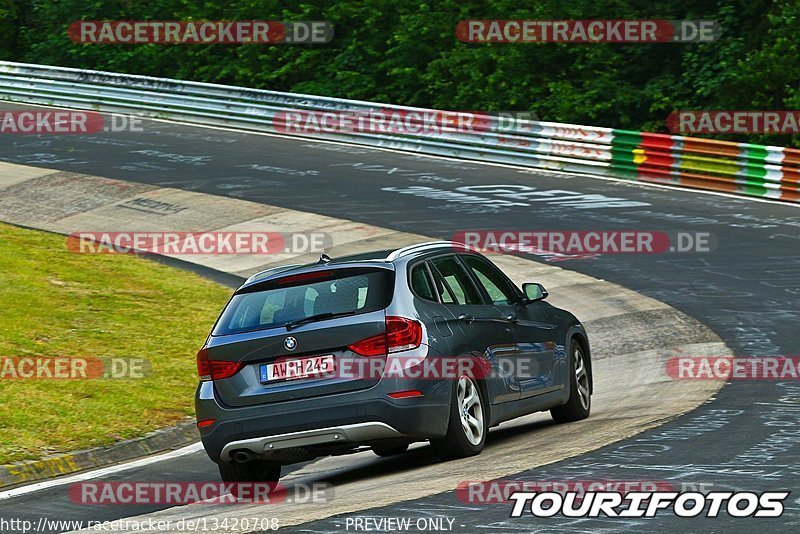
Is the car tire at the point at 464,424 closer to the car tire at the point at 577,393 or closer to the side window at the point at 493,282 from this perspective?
the side window at the point at 493,282

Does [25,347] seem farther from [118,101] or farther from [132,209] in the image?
[118,101]

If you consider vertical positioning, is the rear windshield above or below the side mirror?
above

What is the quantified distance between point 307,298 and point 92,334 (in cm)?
710

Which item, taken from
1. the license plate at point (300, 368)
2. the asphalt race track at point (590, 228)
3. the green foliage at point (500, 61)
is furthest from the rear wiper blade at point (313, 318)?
the green foliage at point (500, 61)

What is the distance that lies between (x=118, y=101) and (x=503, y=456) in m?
28.9

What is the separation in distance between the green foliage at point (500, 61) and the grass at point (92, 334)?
14.8 metres

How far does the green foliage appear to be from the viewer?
3167cm

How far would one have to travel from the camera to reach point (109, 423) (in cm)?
1205

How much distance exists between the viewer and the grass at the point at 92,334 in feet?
38.7

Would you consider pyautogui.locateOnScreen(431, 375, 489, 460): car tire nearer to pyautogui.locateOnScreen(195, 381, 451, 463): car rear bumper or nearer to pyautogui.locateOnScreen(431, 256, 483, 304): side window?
pyautogui.locateOnScreen(195, 381, 451, 463): car rear bumper

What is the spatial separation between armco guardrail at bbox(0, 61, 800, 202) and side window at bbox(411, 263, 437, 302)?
611 inches

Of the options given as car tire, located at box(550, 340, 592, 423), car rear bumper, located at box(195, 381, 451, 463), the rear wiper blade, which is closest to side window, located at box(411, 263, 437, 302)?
the rear wiper blade

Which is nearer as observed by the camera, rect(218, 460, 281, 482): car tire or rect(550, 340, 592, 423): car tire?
rect(218, 460, 281, 482): car tire

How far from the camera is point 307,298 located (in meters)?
9.40
